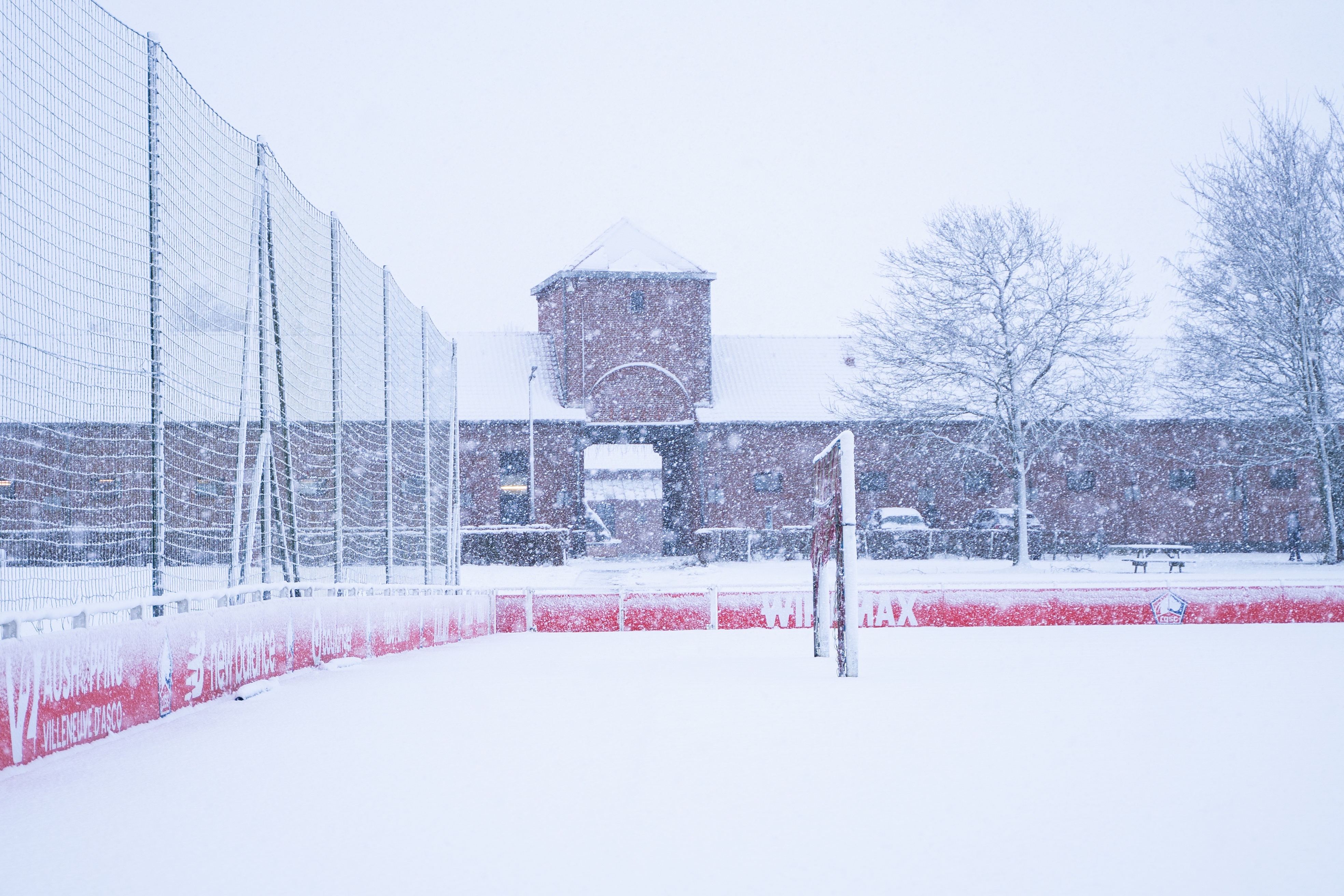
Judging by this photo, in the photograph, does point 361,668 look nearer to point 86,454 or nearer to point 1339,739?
point 86,454

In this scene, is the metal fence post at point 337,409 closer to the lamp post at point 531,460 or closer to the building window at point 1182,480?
the lamp post at point 531,460

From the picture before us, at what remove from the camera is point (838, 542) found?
29.3ft

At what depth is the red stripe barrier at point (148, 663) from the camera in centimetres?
498

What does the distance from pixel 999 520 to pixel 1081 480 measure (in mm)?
4561

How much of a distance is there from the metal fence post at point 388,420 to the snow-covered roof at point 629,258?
30408mm

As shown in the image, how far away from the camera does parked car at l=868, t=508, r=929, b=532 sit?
40.3 metres

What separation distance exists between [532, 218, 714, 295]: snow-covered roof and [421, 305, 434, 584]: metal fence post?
28217mm

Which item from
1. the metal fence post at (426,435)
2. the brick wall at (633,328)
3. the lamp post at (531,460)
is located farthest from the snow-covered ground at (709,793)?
the brick wall at (633,328)

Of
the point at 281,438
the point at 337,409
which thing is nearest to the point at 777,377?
the point at 337,409

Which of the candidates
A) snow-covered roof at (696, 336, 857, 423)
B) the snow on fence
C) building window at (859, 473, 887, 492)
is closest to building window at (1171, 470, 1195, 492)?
building window at (859, 473, 887, 492)

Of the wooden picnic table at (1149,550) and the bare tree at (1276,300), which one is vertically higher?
the bare tree at (1276,300)

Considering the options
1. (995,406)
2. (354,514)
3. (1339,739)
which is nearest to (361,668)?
(354,514)

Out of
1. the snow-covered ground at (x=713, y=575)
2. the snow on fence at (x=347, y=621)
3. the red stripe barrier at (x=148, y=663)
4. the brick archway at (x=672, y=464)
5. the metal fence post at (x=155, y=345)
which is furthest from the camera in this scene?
the brick archway at (x=672, y=464)

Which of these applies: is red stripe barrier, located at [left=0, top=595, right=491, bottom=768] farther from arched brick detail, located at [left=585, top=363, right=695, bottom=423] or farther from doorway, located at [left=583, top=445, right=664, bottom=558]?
doorway, located at [left=583, top=445, right=664, bottom=558]
